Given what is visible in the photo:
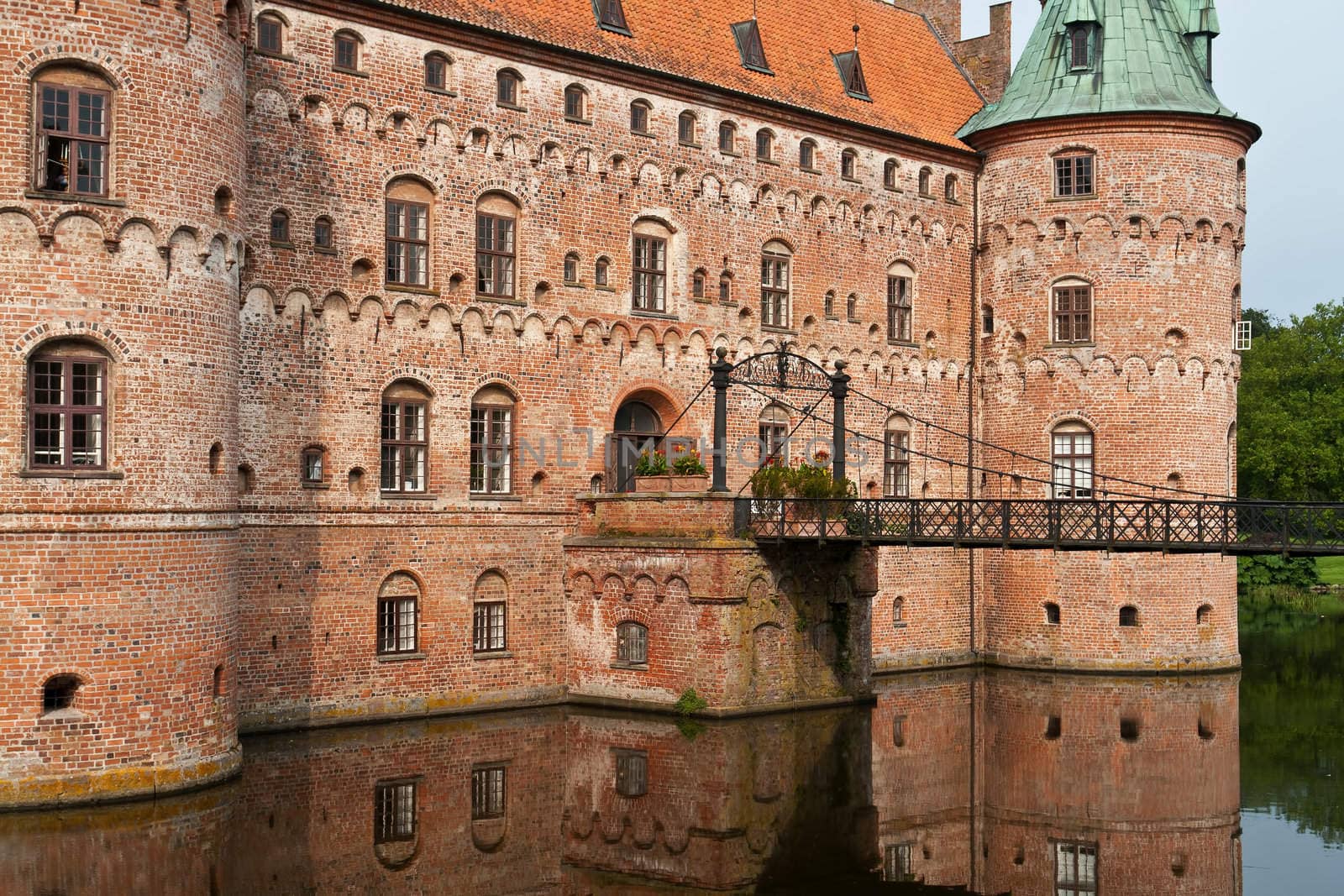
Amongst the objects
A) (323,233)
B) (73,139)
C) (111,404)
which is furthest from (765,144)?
(111,404)

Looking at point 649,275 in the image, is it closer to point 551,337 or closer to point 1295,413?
point 551,337

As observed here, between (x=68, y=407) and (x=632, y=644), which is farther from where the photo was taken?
(x=632, y=644)

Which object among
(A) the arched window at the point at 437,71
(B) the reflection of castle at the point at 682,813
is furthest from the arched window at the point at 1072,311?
(A) the arched window at the point at 437,71

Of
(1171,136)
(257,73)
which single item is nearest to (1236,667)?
(1171,136)

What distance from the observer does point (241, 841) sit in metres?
17.1

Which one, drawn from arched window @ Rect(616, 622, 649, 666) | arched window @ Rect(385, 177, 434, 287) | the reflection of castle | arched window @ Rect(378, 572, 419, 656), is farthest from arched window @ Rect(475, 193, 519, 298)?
the reflection of castle

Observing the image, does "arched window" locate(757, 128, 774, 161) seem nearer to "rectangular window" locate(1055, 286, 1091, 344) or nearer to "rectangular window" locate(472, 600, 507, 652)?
"rectangular window" locate(1055, 286, 1091, 344)

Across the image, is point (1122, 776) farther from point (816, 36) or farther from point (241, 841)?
point (816, 36)

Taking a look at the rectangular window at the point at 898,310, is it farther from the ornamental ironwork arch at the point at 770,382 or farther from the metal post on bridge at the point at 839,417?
the metal post on bridge at the point at 839,417

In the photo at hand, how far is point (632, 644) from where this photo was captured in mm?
26688

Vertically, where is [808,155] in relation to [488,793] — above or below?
above

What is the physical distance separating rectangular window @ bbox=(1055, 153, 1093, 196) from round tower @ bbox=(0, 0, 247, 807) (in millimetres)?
20003

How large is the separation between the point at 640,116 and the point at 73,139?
12.0 m

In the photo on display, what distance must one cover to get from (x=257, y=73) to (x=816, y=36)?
14837mm
